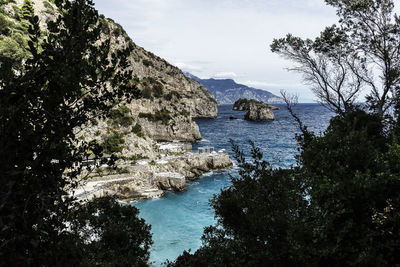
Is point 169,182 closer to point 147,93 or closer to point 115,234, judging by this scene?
point 115,234

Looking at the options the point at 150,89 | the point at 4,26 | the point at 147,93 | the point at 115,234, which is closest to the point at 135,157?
the point at 147,93

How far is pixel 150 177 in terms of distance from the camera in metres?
36.2

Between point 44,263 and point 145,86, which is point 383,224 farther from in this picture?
point 145,86

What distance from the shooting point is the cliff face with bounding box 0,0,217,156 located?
4153 cm

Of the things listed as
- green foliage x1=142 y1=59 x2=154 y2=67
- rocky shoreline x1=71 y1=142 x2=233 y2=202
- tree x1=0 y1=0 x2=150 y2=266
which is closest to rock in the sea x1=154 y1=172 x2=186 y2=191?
rocky shoreline x1=71 y1=142 x2=233 y2=202

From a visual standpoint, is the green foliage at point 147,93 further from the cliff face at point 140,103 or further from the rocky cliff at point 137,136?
the rocky cliff at point 137,136

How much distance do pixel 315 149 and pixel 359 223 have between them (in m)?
3.69

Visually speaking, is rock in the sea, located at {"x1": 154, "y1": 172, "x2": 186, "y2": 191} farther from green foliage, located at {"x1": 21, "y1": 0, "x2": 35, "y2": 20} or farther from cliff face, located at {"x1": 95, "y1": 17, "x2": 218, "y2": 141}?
green foliage, located at {"x1": 21, "y1": 0, "x2": 35, "y2": 20}

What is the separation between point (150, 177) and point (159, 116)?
1383 inches

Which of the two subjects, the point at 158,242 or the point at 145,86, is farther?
the point at 145,86

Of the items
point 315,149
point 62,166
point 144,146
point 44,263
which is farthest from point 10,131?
point 144,146

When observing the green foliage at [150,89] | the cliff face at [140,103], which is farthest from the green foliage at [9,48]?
the green foliage at [150,89]

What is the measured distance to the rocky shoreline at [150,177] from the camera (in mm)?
30609

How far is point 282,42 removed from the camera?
14398 millimetres
